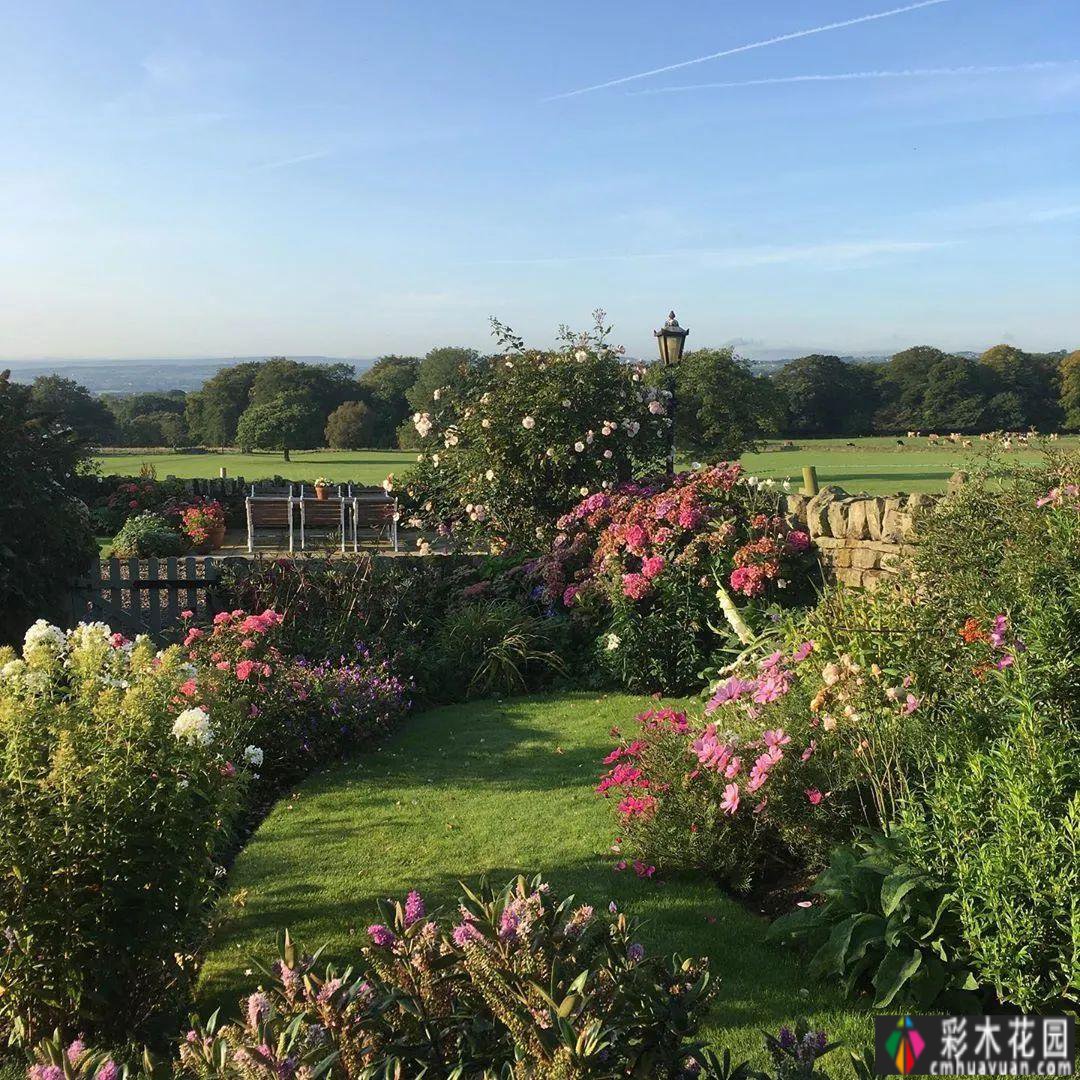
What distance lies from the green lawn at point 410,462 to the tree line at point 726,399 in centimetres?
96

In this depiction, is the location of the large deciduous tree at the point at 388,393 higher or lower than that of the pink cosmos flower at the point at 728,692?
higher

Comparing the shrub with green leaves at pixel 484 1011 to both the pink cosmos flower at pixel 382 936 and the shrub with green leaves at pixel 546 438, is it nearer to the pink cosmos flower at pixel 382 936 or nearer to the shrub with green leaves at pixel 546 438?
the pink cosmos flower at pixel 382 936

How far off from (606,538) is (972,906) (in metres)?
5.40

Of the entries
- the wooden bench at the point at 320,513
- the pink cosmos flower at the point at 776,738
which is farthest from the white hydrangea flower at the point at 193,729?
the wooden bench at the point at 320,513

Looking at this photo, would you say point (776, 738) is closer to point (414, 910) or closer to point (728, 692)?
point (728, 692)

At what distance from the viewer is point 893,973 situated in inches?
127

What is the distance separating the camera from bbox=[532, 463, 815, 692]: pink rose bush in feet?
24.2

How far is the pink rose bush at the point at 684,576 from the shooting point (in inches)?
290

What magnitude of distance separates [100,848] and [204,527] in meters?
13.7

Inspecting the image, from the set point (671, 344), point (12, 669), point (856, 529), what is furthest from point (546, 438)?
point (12, 669)

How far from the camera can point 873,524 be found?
6.87 metres

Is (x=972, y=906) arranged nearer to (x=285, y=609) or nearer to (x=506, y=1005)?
(x=506, y=1005)

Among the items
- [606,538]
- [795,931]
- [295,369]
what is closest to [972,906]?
[795,931]

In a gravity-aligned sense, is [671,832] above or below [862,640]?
below
